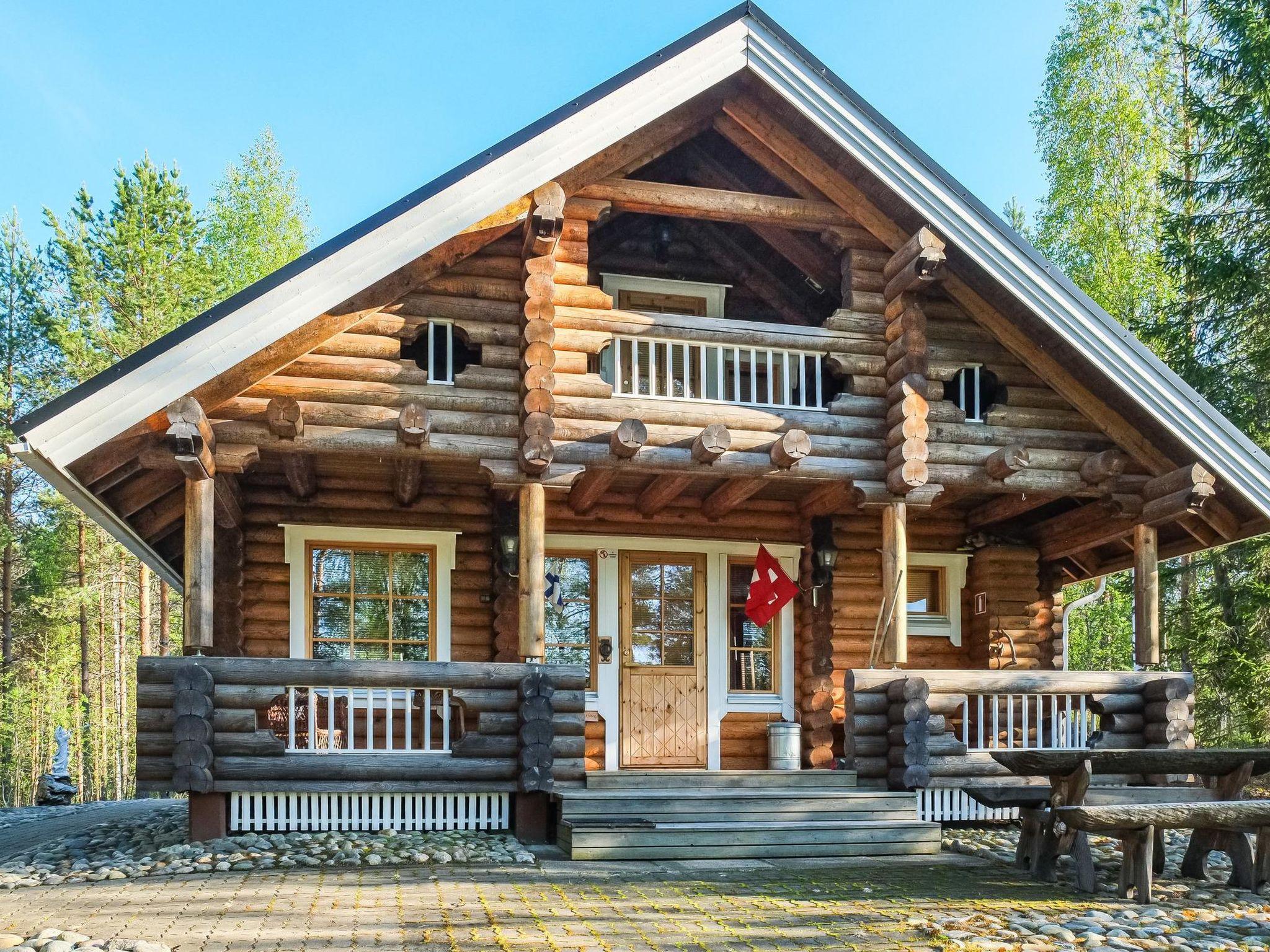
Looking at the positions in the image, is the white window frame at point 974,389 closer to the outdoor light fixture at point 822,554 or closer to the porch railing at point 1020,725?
the outdoor light fixture at point 822,554

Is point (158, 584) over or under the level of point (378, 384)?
under

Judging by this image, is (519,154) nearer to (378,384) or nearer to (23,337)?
(378,384)

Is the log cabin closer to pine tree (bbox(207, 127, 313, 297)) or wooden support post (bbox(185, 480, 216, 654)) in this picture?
wooden support post (bbox(185, 480, 216, 654))

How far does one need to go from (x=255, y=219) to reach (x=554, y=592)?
62.2ft

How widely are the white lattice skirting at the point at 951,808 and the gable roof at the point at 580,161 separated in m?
3.69

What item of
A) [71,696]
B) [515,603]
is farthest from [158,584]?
[515,603]

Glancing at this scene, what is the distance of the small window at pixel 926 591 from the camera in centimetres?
1351

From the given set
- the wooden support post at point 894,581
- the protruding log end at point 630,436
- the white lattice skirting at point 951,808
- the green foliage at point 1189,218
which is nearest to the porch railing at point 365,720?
the protruding log end at point 630,436

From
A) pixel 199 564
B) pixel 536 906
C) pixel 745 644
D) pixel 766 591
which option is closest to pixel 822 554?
pixel 766 591

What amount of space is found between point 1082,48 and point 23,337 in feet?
75.3

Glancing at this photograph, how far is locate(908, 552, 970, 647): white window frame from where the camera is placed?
1335 centimetres

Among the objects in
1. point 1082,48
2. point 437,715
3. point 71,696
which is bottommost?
point 71,696

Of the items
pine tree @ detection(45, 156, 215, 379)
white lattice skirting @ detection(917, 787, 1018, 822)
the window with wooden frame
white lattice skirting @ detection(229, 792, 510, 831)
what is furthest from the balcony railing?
pine tree @ detection(45, 156, 215, 379)

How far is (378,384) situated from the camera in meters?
10.0
